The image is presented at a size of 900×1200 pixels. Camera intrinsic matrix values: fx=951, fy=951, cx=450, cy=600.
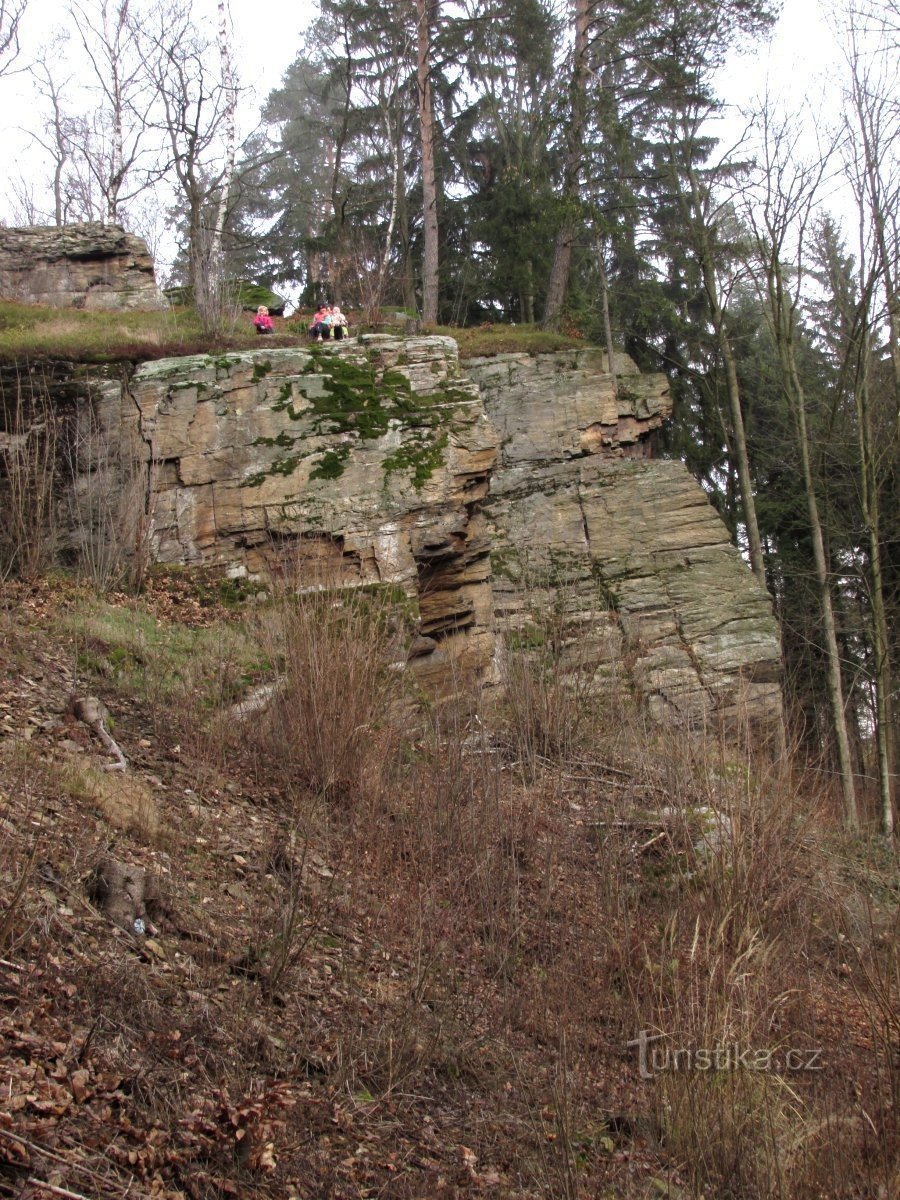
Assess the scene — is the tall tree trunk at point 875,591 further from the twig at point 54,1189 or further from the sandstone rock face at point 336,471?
the twig at point 54,1189

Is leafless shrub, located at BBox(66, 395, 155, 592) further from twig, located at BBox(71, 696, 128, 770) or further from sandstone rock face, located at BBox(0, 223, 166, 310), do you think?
sandstone rock face, located at BBox(0, 223, 166, 310)

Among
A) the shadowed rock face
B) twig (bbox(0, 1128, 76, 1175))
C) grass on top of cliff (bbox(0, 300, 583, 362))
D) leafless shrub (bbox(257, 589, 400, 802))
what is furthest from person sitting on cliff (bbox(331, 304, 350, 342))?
twig (bbox(0, 1128, 76, 1175))

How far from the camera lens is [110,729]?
6.36 meters

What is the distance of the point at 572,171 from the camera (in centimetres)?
1870

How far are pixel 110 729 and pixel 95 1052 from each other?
3.48 meters

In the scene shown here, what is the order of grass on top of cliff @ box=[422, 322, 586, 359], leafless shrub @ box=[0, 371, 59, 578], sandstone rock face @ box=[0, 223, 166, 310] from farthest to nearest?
sandstone rock face @ box=[0, 223, 166, 310] → grass on top of cliff @ box=[422, 322, 586, 359] → leafless shrub @ box=[0, 371, 59, 578]

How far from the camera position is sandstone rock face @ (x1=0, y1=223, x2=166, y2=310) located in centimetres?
1898

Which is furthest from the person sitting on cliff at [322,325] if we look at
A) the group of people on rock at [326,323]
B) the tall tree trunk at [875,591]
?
the tall tree trunk at [875,591]

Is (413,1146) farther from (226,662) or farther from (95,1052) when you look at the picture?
(226,662)

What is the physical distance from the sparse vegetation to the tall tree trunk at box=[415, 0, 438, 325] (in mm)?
15825

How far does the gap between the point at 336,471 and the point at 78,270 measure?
11.9m

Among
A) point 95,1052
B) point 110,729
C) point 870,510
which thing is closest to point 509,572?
point 870,510

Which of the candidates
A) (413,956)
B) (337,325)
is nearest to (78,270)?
(337,325)

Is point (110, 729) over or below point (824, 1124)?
over
